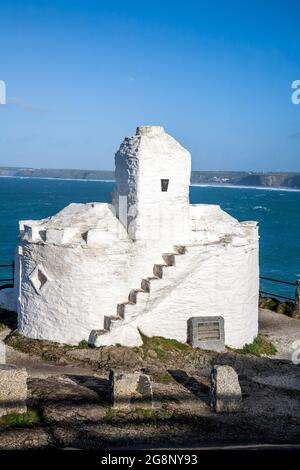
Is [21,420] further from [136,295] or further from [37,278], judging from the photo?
[37,278]

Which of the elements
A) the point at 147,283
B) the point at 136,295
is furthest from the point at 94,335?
the point at 147,283

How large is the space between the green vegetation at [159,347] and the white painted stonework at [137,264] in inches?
9.4

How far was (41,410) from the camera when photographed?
1159cm

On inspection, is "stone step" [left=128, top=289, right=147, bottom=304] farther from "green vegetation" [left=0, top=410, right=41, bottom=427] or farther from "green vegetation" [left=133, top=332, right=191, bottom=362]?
"green vegetation" [left=0, top=410, right=41, bottom=427]

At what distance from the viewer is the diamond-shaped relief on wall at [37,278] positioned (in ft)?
55.5

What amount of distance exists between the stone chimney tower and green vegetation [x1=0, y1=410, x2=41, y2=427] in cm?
738

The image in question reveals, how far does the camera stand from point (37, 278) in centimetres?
1708

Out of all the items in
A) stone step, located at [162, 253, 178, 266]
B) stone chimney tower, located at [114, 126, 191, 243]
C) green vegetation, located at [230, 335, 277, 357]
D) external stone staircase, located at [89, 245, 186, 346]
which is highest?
stone chimney tower, located at [114, 126, 191, 243]

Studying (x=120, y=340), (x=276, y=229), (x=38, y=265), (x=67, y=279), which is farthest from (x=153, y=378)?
(x=276, y=229)

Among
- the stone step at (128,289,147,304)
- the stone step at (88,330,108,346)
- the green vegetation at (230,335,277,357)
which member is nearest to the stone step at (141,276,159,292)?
the stone step at (128,289,147,304)

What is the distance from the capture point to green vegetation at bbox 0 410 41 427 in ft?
36.1

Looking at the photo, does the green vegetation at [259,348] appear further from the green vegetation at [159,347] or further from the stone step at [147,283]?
the stone step at [147,283]

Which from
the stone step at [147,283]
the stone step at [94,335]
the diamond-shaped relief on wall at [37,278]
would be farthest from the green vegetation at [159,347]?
the diamond-shaped relief on wall at [37,278]
